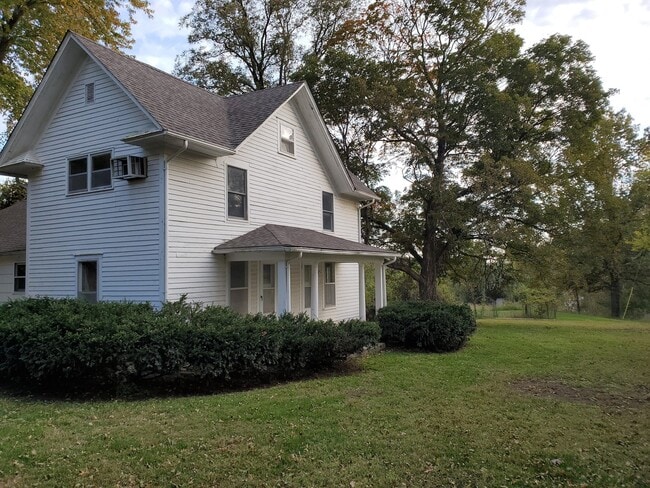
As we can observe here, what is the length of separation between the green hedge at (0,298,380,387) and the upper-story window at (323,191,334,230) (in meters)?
7.69

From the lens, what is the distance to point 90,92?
1130 centimetres

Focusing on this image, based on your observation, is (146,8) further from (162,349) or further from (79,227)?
(162,349)

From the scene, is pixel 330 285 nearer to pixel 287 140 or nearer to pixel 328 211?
pixel 328 211

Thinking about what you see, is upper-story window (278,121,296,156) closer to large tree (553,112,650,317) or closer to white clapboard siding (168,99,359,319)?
white clapboard siding (168,99,359,319)

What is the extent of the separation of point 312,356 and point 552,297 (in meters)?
22.0

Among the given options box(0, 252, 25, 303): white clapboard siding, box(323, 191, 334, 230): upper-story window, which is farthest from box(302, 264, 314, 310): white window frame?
box(0, 252, 25, 303): white clapboard siding

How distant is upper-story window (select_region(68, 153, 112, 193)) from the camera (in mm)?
11070

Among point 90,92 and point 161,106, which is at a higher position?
point 90,92

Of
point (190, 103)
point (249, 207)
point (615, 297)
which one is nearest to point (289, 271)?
point (249, 207)

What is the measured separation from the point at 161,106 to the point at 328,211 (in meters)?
7.13

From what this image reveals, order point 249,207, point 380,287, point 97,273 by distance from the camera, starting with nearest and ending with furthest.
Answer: point 97,273 → point 249,207 → point 380,287

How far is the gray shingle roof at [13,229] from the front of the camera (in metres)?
14.4

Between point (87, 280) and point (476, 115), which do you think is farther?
point (476, 115)

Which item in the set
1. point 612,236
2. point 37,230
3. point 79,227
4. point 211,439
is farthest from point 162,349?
point 612,236
